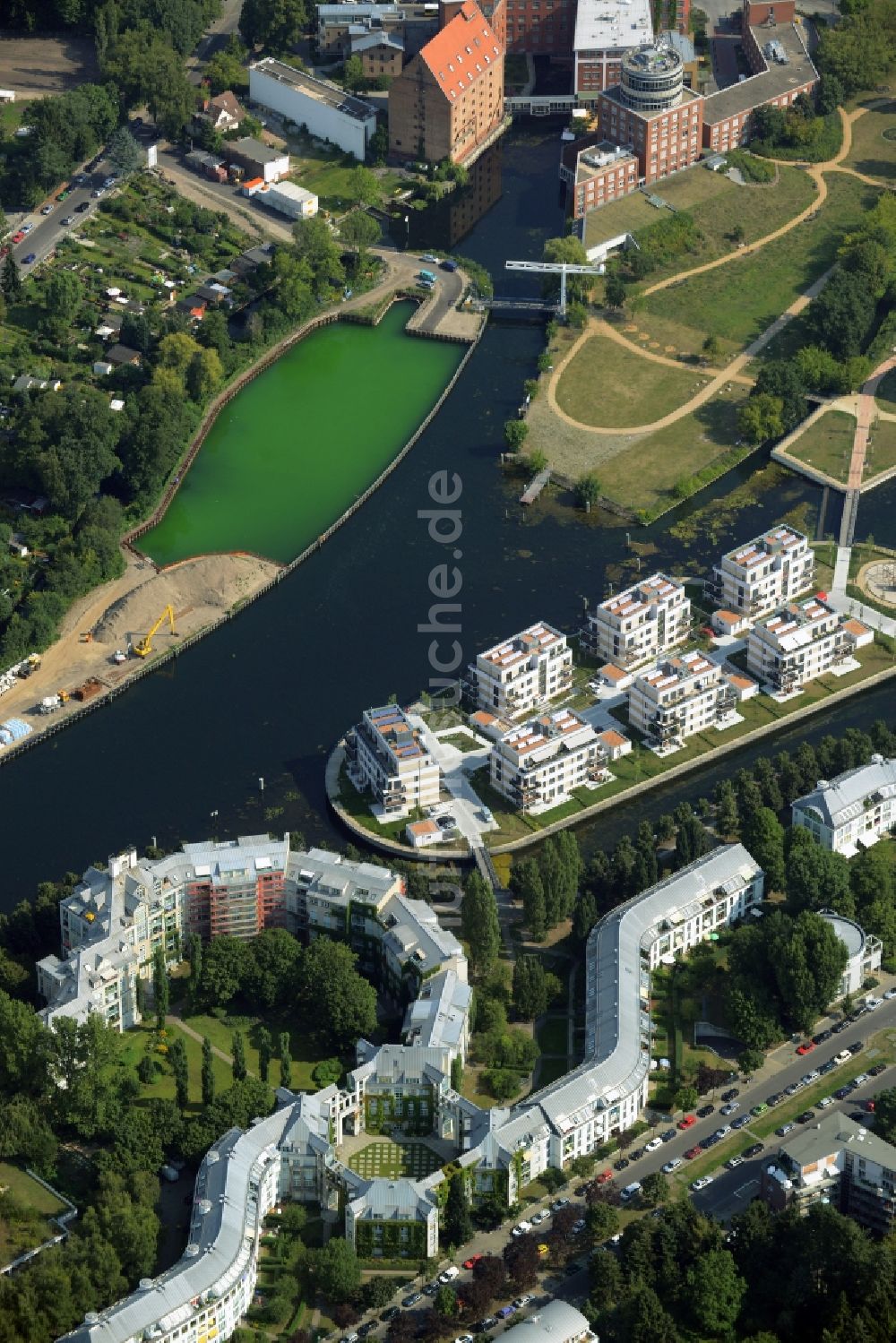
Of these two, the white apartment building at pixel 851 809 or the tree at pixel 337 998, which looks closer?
the tree at pixel 337 998

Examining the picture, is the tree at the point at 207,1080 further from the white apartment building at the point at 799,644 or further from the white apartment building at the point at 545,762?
the white apartment building at the point at 799,644

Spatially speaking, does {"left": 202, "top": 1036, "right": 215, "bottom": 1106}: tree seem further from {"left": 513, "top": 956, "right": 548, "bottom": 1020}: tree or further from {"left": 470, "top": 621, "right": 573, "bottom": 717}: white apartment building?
{"left": 470, "top": 621, "right": 573, "bottom": 717}: white apartment building

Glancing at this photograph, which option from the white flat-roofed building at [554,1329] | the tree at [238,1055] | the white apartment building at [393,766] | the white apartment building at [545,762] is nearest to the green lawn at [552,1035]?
the tree at [238,1055]

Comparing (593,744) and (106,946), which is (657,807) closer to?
(593,744)

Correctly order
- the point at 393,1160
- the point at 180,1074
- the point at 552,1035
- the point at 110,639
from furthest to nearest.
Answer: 1. the point at 110,639
2. the point at 552,1035
3. the point at 180,1074
4. the point at 393,1160

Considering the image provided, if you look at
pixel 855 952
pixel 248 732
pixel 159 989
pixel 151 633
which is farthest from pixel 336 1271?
pixel 151 633

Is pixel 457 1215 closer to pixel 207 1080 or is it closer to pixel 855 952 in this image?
pixel 207 1080

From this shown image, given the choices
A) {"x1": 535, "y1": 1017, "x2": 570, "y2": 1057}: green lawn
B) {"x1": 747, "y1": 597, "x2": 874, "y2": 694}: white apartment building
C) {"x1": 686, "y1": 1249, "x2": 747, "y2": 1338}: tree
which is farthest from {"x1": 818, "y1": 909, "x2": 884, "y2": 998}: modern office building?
{"x1": 747, "y1": 597, "x2": 874, "y2": 694}: white apartment building
